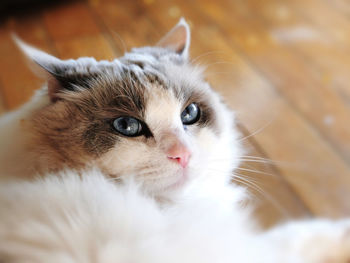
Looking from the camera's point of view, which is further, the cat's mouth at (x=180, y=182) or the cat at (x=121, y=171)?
the cat's mouth at (x=180, y=182)

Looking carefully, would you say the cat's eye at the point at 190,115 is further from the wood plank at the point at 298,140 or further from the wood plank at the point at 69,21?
the wood plank at the point at 69,21

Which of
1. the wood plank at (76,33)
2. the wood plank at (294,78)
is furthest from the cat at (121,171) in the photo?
the wood plank at (294,78)

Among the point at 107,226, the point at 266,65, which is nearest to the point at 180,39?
the point at 107,226

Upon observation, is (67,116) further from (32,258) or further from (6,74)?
(6,74)

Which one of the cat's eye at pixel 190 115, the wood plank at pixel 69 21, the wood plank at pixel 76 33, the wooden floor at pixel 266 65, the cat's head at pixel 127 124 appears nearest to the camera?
the cat's head at pixel 127 124

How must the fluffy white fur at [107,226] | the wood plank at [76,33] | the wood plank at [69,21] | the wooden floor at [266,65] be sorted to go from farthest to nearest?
the wood plank at [69,21] → the wooden floor at [266,65] → the wood plank at [76,33] → the fluffy white fur at [107,226]

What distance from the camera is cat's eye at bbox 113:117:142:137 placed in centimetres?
60

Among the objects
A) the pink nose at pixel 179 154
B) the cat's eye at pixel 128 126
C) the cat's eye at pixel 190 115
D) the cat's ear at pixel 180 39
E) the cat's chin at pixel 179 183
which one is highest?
the cat's ear at pixel 180 39

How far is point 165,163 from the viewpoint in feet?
1.92

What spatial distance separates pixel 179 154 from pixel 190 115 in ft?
0.44

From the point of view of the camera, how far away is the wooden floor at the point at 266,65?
3.76ft

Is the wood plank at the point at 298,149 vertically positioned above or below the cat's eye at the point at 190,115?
above

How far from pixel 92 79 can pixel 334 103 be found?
1145 mm

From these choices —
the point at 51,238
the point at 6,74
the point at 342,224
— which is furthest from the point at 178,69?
the point at 6,74
